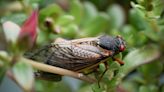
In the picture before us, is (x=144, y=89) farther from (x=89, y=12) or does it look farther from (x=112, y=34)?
(x=89, y=12)

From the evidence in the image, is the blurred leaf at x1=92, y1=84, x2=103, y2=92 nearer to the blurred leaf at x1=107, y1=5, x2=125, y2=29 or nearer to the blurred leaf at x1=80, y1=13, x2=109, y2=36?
the blurred leaf at x1=80, y1=13, x2=109, y2=36

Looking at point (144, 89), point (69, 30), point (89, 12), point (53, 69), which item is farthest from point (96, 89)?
point (89, 12)

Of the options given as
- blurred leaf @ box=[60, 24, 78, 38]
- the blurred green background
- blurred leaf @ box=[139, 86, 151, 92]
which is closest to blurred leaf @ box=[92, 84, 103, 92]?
the blurred green background

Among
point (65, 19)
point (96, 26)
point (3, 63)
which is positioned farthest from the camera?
point (96, 26)

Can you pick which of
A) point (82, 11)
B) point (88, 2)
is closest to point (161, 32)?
A: point (82, 11)

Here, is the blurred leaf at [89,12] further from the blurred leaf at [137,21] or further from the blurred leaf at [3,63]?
the blurred leaf at [3,63]

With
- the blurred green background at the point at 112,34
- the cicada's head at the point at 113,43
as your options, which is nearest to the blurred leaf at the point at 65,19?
the blurred green background at the point at 112,34

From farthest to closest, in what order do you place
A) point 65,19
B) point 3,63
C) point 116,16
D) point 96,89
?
point 116,16 < point 65,19 < point 3,63 < point 96,89

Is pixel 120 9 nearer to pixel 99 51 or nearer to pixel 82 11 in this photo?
pixel 82 11
